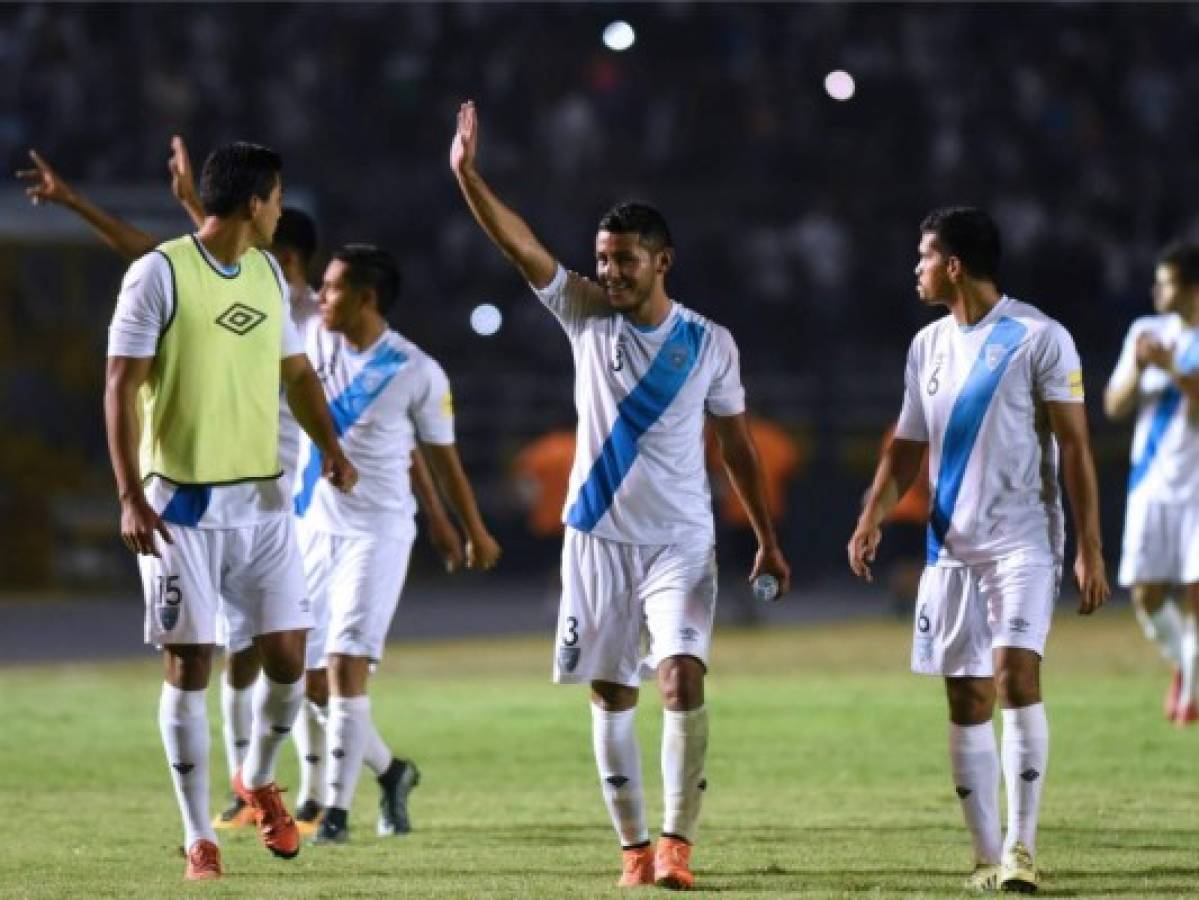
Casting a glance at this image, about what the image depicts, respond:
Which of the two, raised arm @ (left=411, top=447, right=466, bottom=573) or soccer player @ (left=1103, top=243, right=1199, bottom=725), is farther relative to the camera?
soccer player @ (left=1103, top=243, right=1199, bottom=725)

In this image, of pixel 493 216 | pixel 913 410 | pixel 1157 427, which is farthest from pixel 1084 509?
pixel 1157 427

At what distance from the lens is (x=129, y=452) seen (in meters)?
8.90

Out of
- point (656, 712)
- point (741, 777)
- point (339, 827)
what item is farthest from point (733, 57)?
point (339, 827)

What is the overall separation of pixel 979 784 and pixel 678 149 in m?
22.1

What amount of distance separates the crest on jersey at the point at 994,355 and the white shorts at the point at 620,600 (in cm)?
118

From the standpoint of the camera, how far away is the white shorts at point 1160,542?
15711 millimetres

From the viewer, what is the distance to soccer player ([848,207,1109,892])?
29.5 ft

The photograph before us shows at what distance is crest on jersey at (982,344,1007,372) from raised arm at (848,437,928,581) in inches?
18.0

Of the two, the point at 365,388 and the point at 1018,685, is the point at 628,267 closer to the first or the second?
the point at 1018,685

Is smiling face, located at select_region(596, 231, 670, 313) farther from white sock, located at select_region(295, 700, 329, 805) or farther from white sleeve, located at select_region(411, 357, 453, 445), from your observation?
white sock, located at select_region(295, 700, 329, 805)

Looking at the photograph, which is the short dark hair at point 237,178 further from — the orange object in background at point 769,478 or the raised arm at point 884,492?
the orange object in background at point 769,478

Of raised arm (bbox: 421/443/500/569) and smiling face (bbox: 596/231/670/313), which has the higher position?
smiling face (bbox: 596/231/670/313)

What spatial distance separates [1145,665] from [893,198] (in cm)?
1168

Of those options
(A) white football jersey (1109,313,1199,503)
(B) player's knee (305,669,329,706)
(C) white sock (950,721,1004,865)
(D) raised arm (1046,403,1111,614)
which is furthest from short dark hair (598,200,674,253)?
(A) white football jersey (1109,313,1199,503)
